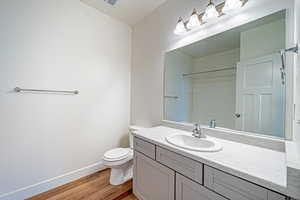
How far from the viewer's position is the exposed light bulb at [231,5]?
1.10 metres

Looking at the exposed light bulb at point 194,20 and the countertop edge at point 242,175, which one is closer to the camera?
the countertop edge at point 242,175

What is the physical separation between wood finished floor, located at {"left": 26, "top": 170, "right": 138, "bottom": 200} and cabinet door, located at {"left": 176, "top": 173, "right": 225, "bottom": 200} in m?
0.76

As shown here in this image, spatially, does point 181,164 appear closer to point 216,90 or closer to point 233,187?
point 233,187

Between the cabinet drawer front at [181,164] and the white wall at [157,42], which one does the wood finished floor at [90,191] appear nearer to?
the cabinet drawer front at [181,164]

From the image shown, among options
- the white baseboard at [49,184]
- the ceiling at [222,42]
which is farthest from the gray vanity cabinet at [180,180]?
the ceiling at [222,42]

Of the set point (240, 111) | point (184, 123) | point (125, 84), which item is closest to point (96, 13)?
point (125, 84)

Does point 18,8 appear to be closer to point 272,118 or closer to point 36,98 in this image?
point 36,98

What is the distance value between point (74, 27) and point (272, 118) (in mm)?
2394

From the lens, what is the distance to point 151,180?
1.22 meters

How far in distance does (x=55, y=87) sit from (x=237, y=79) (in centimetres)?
205

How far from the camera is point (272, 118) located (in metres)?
0.98

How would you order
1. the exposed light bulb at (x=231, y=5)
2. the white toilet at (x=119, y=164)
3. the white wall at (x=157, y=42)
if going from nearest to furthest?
the exposed light bulb at (x=231, y=5), the white wall at (x=157, y=42), the white toilet at (x=119, y=164)

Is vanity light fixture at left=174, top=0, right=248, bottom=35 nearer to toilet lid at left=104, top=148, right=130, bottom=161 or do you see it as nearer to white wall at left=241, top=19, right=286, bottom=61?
white wall at left=241, top=19, right=286, bottom=61

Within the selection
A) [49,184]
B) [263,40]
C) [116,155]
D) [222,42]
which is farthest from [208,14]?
[49,184]
